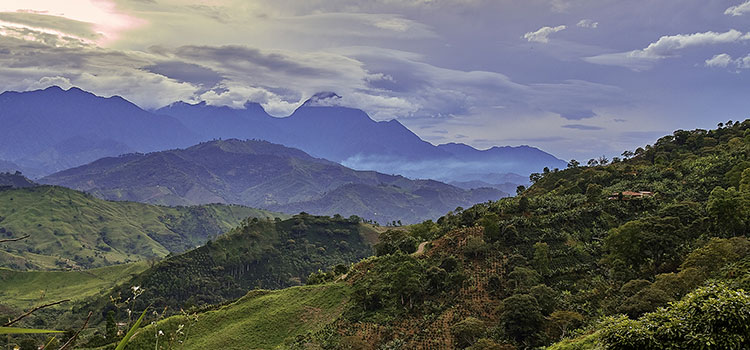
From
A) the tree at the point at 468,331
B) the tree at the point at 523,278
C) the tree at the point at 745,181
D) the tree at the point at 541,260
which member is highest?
the tree at the point at 745,181

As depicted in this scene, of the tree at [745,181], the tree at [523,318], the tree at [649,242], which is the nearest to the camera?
the tree at [523,318]

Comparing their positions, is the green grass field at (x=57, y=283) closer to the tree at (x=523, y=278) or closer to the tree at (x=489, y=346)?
the tree at (x=523, y=278)

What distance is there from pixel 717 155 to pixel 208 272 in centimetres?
12712

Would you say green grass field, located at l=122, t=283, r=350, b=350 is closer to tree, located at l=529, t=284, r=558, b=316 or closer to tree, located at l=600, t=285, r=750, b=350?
tree, located at l=529, t=284, r=558, b=316

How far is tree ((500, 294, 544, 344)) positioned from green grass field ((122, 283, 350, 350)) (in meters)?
23.8

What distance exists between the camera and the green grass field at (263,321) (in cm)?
5275

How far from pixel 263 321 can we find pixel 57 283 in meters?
138

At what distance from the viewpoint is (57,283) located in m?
156

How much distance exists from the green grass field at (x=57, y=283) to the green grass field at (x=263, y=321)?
337 feet

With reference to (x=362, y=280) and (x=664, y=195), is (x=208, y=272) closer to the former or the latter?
(x=362, y=280)

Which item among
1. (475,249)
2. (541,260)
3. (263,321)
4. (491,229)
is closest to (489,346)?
(541,260)

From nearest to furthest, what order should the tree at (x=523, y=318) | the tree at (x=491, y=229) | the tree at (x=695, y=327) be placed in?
the tree at (x=695, y=327), the tree at (x=523, y=318), the tree at (x=491, y=229)

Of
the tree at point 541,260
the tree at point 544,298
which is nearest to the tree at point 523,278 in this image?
the tree at point 541,260

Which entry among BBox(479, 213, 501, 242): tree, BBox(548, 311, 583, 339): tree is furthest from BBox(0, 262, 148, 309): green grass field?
BBox(548, 311, 583, 339): tree
